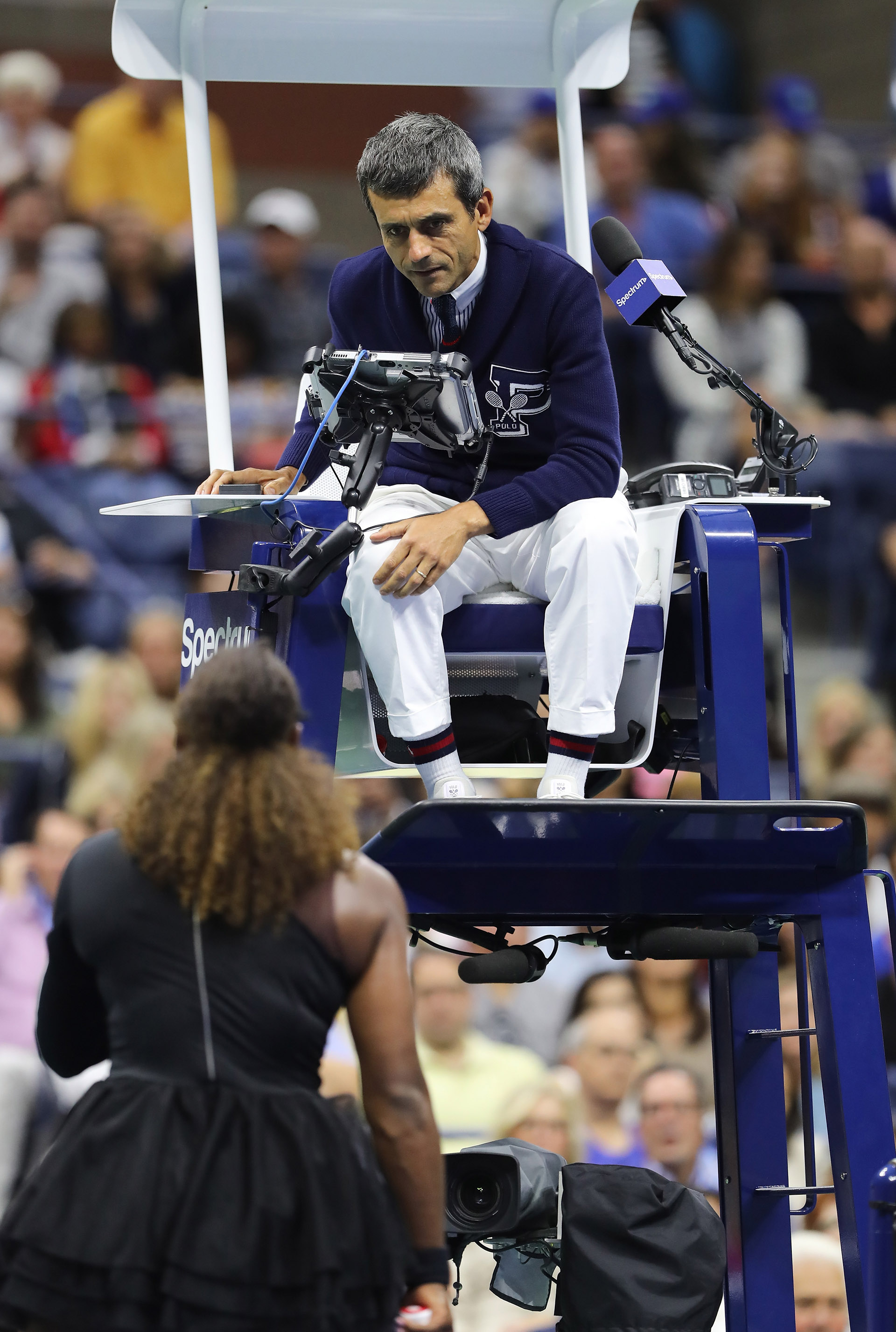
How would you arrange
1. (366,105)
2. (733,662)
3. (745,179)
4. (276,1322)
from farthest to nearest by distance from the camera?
(366,105), (745,179), (733,662), (276,1322)

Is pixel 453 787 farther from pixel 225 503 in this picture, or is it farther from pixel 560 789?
pixel 225 503

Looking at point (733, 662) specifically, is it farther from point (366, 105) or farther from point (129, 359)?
point (366, 105)

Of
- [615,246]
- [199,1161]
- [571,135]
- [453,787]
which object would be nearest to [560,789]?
[453,787]

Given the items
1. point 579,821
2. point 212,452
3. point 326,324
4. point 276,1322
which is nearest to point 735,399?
point 326,324

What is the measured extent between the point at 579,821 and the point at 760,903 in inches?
19.5

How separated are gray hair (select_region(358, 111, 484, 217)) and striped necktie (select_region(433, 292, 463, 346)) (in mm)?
192

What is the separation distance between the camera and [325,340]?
9.52 meters

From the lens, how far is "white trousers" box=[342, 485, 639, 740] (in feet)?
12.8

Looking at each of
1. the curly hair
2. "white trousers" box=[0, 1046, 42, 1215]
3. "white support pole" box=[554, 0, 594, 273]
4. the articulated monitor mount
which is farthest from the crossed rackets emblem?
"white trousers" box=[0, 1046, 42, 1215]

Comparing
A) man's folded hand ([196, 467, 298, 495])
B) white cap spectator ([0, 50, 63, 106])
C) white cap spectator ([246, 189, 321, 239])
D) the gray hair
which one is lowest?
man's folded hand ([196, 467, 298, 495])

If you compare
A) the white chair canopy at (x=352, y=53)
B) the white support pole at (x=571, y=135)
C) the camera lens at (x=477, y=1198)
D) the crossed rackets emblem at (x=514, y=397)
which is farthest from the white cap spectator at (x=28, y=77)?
the camera lens at (x=477, y=1198)

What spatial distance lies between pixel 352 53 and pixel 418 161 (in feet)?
3.22

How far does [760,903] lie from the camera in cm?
397

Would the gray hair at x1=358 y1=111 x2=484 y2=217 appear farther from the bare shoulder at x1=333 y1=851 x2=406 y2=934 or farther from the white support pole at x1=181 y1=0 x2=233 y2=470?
the bare shoulder at x1=333 y1=851 x2=406 y2=934
